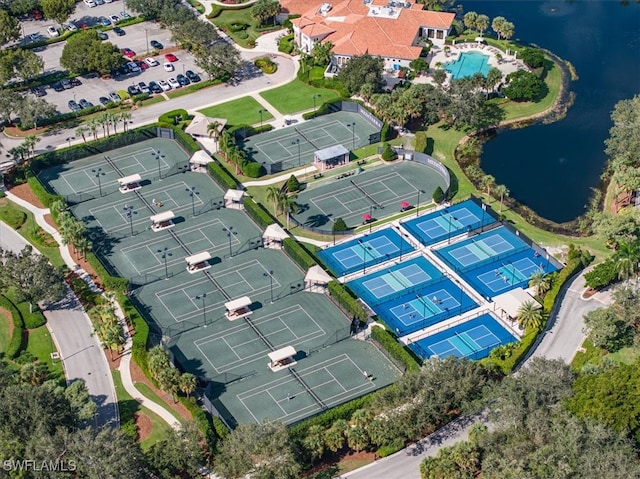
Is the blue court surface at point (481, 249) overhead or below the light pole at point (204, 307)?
overhead

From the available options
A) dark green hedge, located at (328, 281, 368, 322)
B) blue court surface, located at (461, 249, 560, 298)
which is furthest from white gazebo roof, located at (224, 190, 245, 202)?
blue court surface, located at (461, 249, 560, 298)

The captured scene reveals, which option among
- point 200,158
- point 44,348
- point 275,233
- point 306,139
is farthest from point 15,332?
point 306,139

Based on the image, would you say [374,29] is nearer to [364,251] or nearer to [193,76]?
[193,76]

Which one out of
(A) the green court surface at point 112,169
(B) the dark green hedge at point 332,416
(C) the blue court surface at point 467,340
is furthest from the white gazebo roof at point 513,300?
(A) the green court surface at point 112,169

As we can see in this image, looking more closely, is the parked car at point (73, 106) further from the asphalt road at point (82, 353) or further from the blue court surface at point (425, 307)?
the blue court surface at point (425, 307)

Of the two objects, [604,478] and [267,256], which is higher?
[604,478]

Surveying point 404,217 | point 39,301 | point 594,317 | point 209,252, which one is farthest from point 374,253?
point 39,301

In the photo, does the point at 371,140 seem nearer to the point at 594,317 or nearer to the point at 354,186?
the point at 354,186
